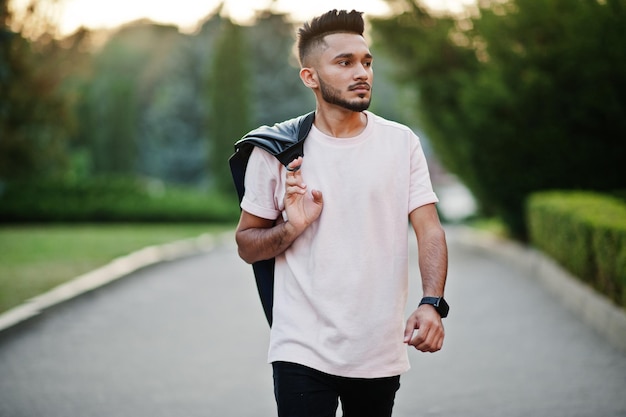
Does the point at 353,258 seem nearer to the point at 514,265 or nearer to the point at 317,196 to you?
the point at 317,196

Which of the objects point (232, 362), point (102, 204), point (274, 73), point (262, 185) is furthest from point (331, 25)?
point (274, 73)

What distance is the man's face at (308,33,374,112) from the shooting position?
11.5ft

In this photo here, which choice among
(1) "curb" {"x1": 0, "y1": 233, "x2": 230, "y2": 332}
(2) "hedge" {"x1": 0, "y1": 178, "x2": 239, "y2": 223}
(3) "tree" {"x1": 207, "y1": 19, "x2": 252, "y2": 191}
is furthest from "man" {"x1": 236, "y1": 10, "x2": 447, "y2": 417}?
(3) "tree" {"x1": 207, "y1": 19, "x2": 252, "y2": 191}

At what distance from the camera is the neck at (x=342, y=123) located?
3.55m

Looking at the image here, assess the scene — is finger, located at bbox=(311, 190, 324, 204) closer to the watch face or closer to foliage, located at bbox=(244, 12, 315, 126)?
the watch face

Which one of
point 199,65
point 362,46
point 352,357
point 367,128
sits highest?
point 199,65

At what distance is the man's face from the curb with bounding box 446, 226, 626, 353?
17.5 ft

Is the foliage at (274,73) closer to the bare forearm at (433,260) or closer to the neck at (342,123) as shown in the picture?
the neck at (342,123)

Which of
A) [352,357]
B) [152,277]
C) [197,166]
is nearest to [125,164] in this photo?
A: [197,166]

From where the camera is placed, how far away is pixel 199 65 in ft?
182

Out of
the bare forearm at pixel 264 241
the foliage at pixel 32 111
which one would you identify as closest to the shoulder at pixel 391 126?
the bare forearm at pixel 264 241

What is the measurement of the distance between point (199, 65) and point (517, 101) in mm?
40288

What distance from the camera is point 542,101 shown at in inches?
Result: 662

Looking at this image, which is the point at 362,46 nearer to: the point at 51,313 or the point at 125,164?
the point at 51,313
